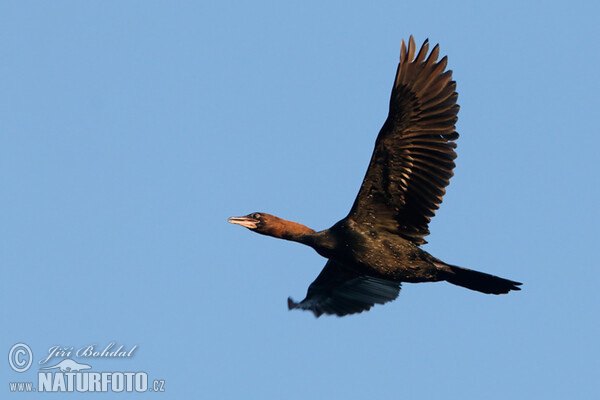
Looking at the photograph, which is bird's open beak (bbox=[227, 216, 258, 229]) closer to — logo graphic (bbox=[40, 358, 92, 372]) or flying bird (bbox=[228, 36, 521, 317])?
flying bird (bbox=[228, 36, 521, 317])

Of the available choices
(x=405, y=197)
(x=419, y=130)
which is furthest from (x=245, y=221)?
(x=419, y=130)

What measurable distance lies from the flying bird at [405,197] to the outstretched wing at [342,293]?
139 cm

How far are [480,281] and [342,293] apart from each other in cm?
263

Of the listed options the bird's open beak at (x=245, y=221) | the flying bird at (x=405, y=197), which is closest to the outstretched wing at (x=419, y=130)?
the flying bird at (x=405, y=197)

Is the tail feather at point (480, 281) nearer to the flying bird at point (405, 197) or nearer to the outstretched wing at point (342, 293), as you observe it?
the flying bird at point (405, 197)

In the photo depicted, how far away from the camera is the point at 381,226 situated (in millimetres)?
9984

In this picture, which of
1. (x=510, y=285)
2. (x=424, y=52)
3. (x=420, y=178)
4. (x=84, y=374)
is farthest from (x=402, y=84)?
(x=84, y=374)

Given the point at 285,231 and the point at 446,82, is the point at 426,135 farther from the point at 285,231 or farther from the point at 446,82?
the point at 285,231

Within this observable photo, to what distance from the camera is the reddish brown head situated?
34.0 ft

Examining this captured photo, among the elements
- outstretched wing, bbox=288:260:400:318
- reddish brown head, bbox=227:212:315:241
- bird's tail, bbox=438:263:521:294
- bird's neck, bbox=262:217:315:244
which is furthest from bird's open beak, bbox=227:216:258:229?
bird's tail, bbox=438:263:521:294

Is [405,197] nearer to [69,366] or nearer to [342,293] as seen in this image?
[342,293]

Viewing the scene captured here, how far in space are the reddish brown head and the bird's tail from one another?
178cm

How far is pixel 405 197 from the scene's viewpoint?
32.3 ft

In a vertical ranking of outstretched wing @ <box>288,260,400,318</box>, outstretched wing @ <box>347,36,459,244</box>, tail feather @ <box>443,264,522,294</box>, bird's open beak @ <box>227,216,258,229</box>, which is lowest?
tail feather @ <box>443,264,522,294</box>
